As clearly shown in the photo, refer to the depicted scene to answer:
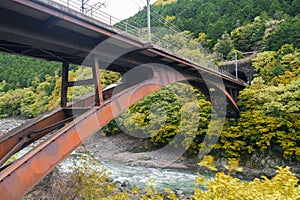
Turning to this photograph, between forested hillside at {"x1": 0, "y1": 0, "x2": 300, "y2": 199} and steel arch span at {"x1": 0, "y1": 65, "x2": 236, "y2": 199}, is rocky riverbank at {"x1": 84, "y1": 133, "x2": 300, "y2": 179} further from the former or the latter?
steel arch span at {"x1": 0, "y1": 65, "x2": 236, "y2": 199}

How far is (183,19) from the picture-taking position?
48.4m

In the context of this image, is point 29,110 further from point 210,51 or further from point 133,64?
point 133,64

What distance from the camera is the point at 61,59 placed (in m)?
6.71

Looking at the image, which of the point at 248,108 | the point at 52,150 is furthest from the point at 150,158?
the point at 52,150

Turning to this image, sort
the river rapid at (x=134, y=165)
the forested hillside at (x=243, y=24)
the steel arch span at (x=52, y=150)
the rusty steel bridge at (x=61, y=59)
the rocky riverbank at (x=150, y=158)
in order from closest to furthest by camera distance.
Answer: the steel arch span at (x=52, y=150) → the rusty steel bridge at (x=61, y=59) → the river rapid at (x=134, y=165) → the rocky riverbank at (x=150, y=158) → the forested hillside at (x=243, y=24)

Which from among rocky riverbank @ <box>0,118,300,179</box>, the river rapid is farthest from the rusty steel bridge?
rocky riverbank @ <box>0,118,300,179</box>

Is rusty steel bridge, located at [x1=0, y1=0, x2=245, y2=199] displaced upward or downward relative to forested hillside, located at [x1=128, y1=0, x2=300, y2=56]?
downward

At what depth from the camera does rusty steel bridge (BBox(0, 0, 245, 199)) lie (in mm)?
3912

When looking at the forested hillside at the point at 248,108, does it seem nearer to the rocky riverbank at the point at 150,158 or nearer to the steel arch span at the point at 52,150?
the rocky riverbank at the point at 150,158

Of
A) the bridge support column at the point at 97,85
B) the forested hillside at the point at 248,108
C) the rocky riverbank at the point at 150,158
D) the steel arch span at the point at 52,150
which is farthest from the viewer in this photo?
the rocky riverbank at the point at 150,158

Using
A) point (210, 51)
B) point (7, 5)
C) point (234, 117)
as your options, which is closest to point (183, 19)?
point (210, 51)

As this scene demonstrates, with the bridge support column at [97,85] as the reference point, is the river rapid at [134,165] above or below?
below

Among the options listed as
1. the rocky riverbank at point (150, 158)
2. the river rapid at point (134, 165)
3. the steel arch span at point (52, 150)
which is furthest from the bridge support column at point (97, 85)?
the rocky riverbank at point (150, 158)

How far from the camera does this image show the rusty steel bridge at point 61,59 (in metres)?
3.91
